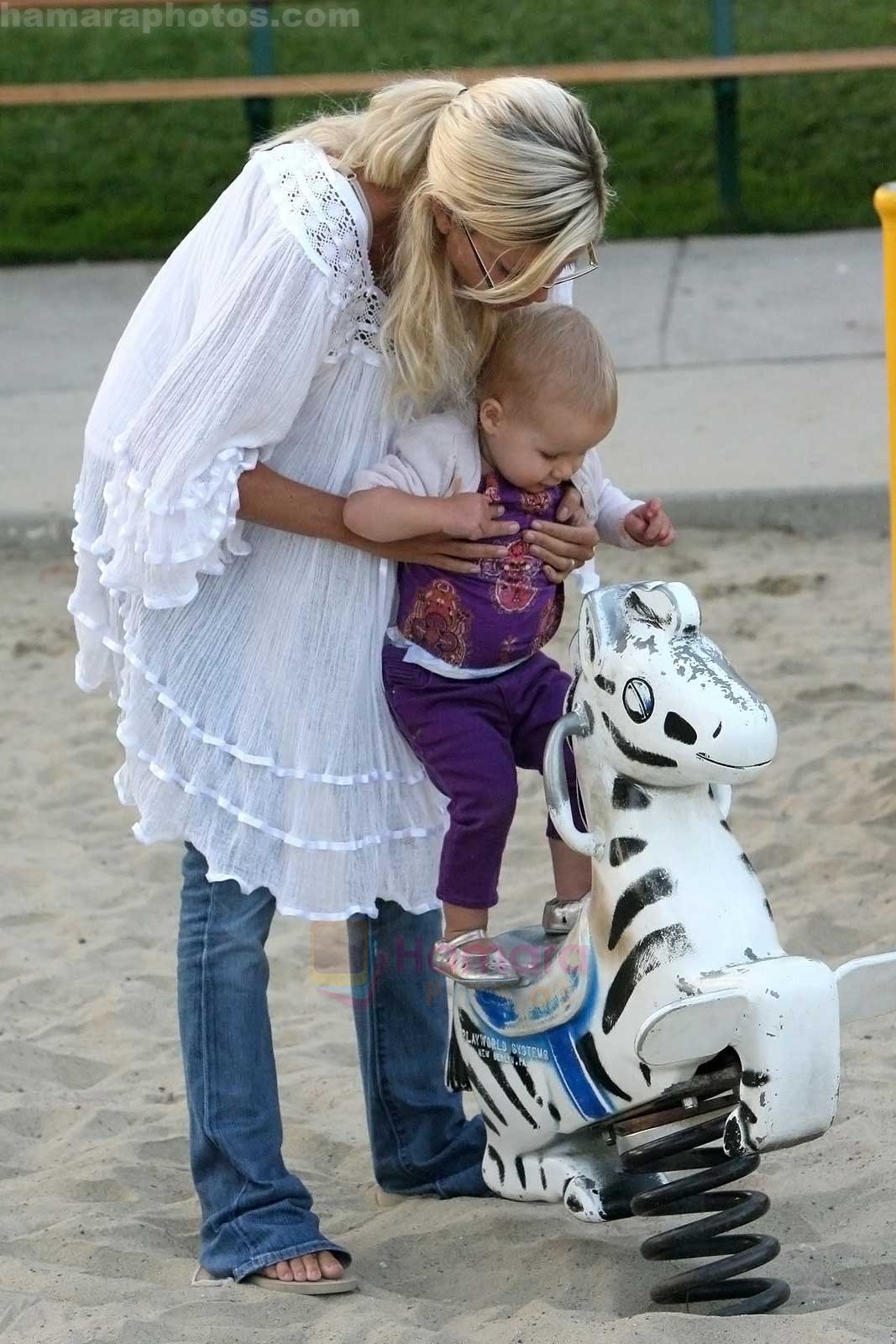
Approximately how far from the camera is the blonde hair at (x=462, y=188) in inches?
84.1

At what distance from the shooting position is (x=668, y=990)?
6.77 feet

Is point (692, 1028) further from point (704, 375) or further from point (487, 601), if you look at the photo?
point (704, 375)

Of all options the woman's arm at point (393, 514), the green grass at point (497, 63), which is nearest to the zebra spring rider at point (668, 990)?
the woman's arm at point (393, 514)

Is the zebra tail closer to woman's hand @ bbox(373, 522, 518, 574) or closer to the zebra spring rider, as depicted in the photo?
the zebra spring rider

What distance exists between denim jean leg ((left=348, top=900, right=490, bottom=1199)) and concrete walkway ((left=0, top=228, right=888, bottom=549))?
349cm

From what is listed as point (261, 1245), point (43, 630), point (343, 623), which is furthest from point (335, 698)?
point (43, 630)

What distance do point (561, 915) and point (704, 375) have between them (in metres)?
5.05

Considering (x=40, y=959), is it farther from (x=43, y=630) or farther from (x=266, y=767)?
(x=43, y=630)

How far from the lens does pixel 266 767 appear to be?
2.47 meters

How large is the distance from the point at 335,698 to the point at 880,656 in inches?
117

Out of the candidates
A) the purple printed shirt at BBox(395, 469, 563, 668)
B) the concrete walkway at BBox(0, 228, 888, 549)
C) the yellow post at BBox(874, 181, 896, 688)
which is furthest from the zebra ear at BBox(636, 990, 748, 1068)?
the concrete walkway at BBox(0, 228, 888, 549)

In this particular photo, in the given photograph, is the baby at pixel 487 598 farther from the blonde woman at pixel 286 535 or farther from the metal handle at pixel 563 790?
the metal handle at pixel 563 790

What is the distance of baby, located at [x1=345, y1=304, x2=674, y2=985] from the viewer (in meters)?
2.32

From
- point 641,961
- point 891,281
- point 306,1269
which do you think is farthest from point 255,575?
point 891,281
